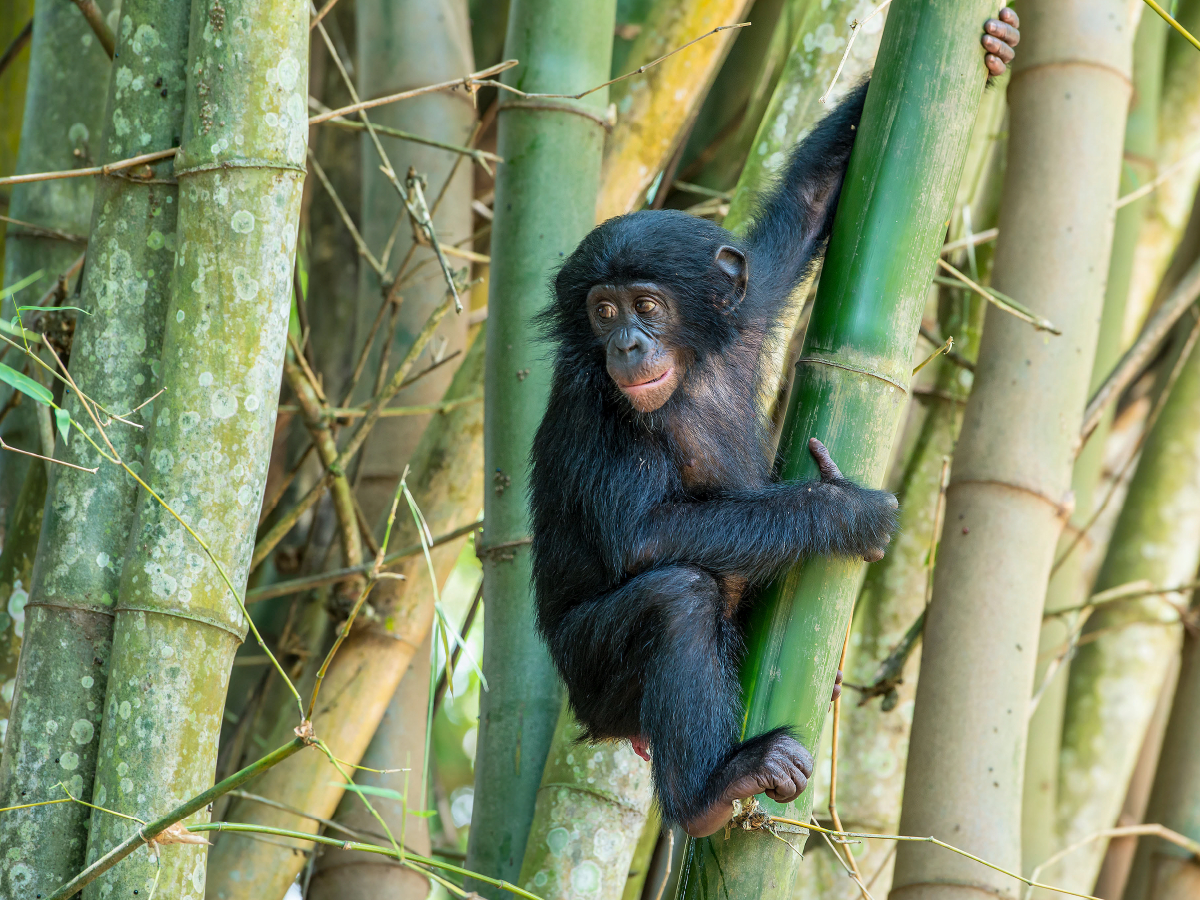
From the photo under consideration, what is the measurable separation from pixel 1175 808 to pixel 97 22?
4288mm

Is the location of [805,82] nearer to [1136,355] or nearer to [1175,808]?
[1136,355]

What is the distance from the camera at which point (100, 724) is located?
2.44 metres

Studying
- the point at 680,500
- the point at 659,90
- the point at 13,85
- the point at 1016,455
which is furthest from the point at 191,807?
the point at 13,85

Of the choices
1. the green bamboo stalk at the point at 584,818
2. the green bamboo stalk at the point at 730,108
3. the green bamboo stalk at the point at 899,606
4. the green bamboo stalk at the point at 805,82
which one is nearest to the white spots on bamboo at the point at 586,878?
the green bamboo stalk at the point at 584,818

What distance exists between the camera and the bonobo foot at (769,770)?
2.25 m

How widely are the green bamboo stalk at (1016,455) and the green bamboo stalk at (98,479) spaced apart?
205cm

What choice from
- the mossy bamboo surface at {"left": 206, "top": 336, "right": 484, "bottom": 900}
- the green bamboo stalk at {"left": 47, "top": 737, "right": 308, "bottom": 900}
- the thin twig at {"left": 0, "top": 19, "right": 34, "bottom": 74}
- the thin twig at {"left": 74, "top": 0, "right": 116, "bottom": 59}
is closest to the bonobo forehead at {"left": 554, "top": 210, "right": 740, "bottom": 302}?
the mossy bamboo surface at {"left": 206, "top": 336, "right": 484, "bottom": 900}

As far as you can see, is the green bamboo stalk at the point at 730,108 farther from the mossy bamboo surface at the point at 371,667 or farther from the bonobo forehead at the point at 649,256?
the bonobo forehead at the point at 649,256

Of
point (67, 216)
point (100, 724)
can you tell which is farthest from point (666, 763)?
point (67, 216)

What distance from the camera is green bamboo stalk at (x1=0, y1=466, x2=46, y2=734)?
3.15 metres

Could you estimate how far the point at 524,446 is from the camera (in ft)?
10.7

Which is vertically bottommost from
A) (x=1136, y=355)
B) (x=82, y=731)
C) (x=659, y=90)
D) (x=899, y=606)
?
(x=82, y=731)

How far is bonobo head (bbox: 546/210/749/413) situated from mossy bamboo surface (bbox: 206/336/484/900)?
0.81 metres

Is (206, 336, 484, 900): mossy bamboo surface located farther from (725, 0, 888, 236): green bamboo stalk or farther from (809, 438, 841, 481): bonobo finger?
(809, 438, 841, 481): bonobo finger
